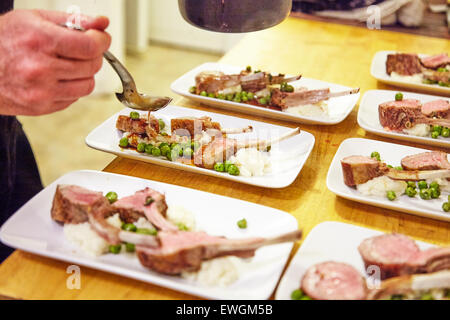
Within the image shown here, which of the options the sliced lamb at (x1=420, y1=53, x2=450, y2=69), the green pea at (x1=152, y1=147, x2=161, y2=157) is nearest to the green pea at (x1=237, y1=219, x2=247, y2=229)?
the green pea at (x1=152, y1=147, x2=161, y2=157)

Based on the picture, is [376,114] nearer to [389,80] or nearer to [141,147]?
[389,80]

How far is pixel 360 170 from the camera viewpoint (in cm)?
164

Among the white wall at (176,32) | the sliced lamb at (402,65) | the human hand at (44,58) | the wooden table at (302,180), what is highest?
the human hand at (44,58)

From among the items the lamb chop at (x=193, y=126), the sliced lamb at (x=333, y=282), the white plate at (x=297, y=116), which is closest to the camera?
the sliced lamb at (x=333, y=282)

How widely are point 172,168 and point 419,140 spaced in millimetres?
954

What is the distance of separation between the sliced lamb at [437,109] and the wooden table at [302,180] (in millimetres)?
240

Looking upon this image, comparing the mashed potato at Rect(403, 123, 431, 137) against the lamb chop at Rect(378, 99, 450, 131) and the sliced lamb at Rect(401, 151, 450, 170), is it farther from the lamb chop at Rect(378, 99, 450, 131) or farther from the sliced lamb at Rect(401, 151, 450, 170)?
the sliced lamb at Rect(401, 151, 450, 170)

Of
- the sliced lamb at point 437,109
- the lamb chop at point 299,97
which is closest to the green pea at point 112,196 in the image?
the lamb chop at point 299,97

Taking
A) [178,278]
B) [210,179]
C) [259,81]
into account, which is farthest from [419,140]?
[178,278]

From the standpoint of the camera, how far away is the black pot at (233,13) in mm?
1492

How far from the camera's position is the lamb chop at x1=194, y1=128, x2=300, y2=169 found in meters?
1.71

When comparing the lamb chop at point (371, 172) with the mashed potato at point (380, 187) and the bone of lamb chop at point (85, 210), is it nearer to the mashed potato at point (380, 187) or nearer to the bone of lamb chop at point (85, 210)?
the mashed potato at point (380, 187)

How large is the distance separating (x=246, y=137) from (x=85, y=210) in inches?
29.6
